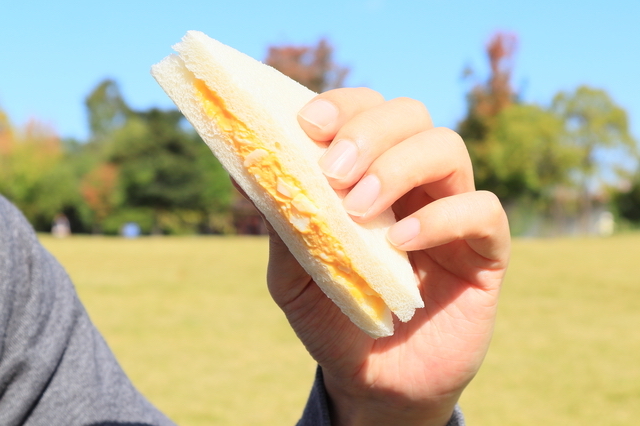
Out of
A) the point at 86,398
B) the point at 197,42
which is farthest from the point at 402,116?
the point at 86,398

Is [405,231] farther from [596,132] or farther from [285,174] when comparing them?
[596,132]

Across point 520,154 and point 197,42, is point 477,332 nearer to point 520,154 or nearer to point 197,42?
point 197,42

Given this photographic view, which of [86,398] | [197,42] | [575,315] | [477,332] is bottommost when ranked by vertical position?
[575,315]

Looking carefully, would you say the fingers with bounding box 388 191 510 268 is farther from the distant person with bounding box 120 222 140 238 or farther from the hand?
the distant person with bounding box 120 222 140 238

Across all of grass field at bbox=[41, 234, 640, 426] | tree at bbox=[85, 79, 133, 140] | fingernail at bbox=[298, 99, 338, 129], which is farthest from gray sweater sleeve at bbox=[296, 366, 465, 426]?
tree at bbox=[85, 79, 133, 140]

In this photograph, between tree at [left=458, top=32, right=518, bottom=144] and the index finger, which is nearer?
the index finger

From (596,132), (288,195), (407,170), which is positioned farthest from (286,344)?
(596,132)
